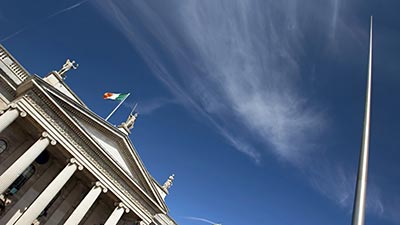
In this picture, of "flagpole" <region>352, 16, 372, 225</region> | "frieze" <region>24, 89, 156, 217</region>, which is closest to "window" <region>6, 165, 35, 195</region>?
"frieze" <region>24, 89, 156, 217</region>

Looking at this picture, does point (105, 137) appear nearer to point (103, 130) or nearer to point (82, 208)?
point (103, 130)

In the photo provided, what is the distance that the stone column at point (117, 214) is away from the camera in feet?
75.9

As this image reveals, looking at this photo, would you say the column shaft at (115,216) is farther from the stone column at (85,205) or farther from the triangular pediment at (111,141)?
the triangular pediment at (111,141)

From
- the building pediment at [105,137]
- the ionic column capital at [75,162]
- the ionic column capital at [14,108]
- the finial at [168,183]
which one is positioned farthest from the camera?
the finial at [168,183]

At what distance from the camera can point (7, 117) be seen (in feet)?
62.7

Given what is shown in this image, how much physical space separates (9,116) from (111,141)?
29.1 ft

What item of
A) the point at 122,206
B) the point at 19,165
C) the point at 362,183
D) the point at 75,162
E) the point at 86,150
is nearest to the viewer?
the point at 362,183

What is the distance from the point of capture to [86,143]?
75.7 feet

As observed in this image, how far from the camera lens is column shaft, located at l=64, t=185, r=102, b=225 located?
20600 millimetres

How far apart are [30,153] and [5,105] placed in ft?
15.2

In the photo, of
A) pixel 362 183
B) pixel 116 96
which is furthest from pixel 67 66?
pixel 362 183

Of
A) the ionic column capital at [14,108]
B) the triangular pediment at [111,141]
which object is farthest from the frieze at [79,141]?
the ionic column capital at [14,108]

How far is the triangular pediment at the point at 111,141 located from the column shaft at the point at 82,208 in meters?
2.83

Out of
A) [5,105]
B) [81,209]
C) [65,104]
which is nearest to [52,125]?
[65,104]
